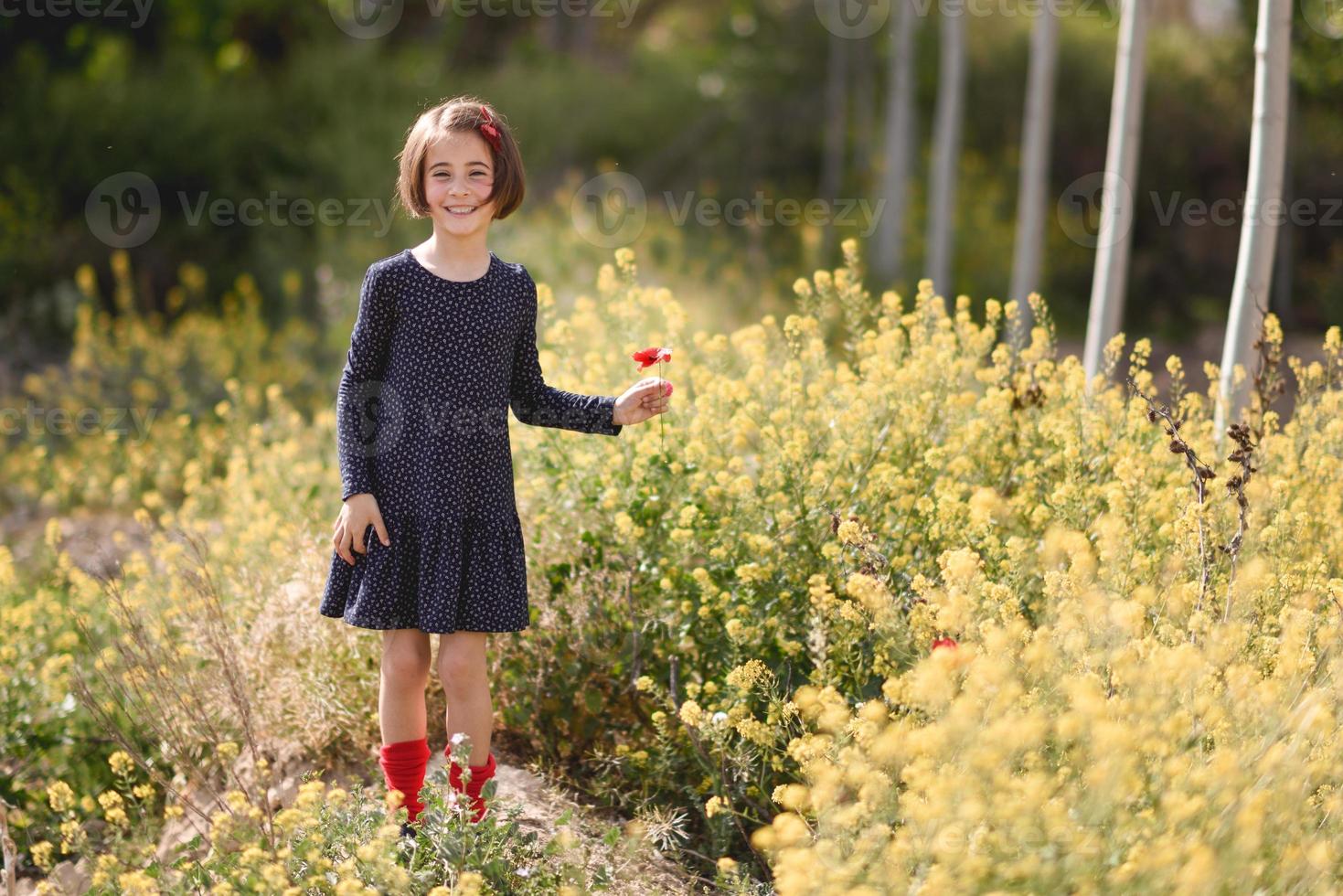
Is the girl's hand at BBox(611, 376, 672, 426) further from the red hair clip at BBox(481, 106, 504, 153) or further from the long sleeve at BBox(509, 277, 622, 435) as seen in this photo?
the red hair clip at BBox(481, 106, 504, 153)

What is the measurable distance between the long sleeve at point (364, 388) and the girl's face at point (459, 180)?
0.65 feet

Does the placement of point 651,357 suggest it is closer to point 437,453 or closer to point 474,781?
point 437,453

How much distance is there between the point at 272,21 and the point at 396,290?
37.4ft

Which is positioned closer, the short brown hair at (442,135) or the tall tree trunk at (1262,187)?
the short brown hair at (442,135)

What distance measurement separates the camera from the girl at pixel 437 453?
266cm

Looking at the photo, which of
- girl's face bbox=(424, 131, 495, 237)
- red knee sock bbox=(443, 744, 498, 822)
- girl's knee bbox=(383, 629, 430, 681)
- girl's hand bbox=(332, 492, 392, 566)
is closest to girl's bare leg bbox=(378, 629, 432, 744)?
girl's knee bbox=(383, 629, 430, 681)

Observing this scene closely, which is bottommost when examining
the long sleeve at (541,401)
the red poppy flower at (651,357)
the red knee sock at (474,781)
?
the red knee sock at (474,781)

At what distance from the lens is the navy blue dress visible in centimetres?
266

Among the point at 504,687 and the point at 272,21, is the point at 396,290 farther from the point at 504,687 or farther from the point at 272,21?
the point at 272,21

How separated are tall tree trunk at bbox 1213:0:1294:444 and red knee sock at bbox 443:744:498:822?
2.48 m

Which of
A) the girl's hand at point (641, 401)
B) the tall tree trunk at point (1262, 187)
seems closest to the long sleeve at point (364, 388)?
the girl's hand at point (641, 401)

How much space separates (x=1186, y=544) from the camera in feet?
9.36

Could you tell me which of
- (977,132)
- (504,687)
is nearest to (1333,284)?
(977,132)

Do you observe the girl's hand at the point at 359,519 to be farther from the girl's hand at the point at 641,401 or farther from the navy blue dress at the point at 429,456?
the girl's hand at the point at 641,401
